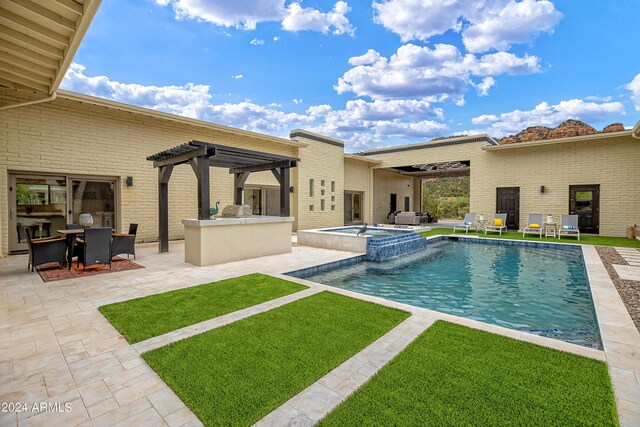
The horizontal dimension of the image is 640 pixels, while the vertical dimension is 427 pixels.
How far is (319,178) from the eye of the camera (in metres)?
14.8

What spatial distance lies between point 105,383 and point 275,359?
127cm

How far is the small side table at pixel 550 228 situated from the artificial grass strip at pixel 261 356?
11.5 meters

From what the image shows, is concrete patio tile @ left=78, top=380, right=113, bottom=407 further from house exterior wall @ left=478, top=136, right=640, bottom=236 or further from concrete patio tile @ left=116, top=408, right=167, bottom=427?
house exterior wall @ left=478, top=136, right=640, bottom=236

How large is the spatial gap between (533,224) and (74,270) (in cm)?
1524

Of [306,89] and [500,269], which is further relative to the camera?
[306,89]

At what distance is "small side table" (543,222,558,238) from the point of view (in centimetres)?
1187

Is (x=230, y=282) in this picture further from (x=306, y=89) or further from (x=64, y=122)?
(x=306, y=89)

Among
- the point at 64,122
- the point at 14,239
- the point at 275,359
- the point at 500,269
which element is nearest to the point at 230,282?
the point at 275,359

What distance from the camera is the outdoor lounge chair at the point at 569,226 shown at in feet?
37.6

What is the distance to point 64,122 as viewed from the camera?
8.09 meters

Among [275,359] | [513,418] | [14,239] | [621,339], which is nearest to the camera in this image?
[513,418]

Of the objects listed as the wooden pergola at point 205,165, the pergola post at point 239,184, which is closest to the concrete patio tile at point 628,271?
Answer: the wooden pergola at point 205,165

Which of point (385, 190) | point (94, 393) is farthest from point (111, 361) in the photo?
point (385, 190)

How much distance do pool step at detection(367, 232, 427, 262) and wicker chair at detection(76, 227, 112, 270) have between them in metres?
5.90
